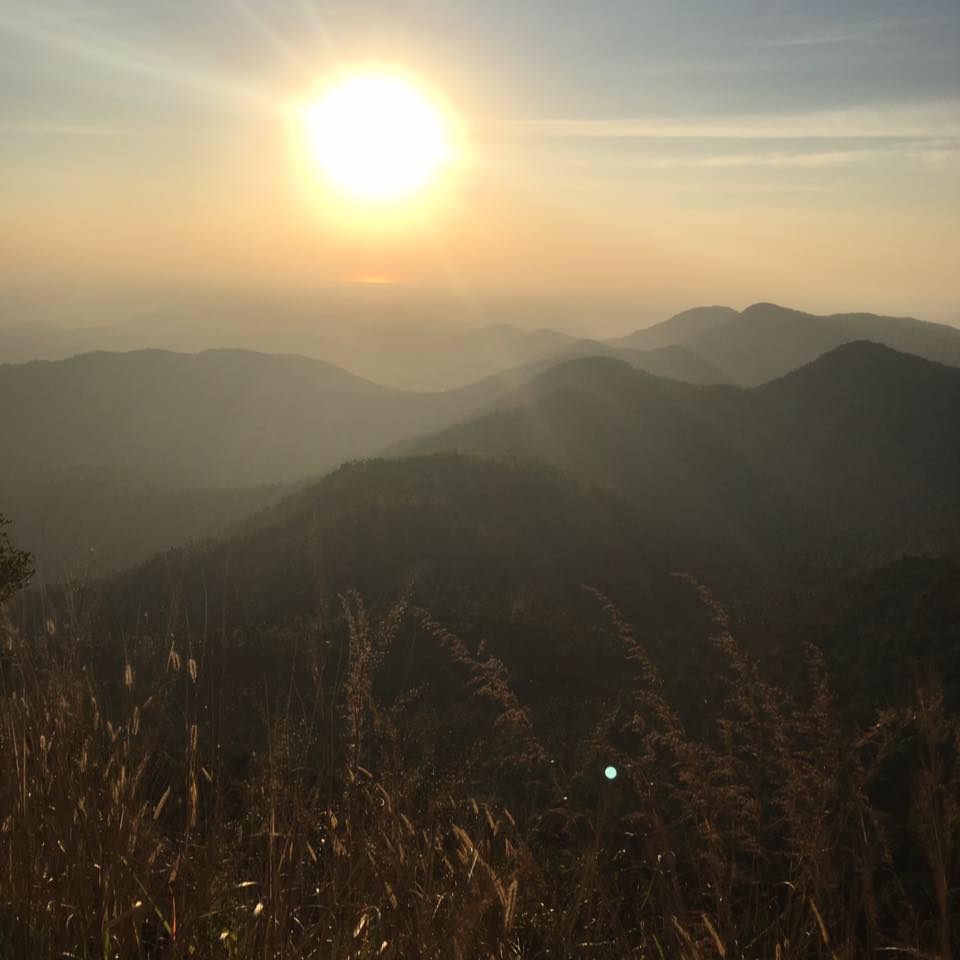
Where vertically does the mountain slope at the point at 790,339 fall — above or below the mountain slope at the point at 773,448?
above

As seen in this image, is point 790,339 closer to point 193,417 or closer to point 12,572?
point 193,417

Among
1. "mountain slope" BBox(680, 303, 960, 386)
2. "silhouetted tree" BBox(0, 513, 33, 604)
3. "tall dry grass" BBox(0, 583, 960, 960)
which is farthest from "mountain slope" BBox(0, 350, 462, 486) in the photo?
"tall dry grass" BBox(0, 583, 960, 960)

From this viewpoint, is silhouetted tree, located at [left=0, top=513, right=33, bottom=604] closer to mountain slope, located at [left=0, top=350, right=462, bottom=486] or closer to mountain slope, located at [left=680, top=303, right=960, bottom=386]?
mountain slope, located at [left=0, top=350, right=462, bottom=486]

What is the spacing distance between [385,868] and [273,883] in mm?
598

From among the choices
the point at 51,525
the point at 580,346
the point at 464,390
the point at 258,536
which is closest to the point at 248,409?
the point at 464,390

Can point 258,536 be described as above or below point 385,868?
below

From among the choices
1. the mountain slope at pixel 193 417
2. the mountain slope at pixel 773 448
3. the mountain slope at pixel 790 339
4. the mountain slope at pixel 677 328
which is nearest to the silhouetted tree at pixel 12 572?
the mountain slope at pixel 773 448

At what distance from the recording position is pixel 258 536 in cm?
2623

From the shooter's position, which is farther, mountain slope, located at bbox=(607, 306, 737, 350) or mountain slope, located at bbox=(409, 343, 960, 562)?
mountain slope, located at bbox=(607, 306, 737, 350)

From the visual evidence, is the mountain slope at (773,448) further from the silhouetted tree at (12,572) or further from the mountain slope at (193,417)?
the mountain slope at (193,417)

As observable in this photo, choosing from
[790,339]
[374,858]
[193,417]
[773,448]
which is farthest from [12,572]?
[790,339]

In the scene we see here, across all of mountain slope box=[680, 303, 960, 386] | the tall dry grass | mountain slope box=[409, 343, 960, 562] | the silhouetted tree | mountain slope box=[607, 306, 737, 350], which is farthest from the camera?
mountain slope box=[607, 306, 737, 350]

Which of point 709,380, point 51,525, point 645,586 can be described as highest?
point 709,380

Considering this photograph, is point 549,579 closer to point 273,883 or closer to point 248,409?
point 273,883
